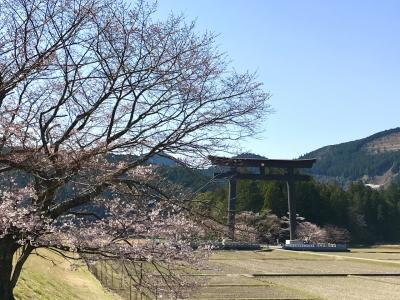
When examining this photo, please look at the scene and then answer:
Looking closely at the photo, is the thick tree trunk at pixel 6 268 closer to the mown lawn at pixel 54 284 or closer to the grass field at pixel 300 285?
the mown lawn at pixel 54 284

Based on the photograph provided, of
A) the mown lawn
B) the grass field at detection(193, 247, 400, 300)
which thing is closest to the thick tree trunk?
the mown lawn

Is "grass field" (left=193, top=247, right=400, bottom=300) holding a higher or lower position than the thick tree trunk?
lower

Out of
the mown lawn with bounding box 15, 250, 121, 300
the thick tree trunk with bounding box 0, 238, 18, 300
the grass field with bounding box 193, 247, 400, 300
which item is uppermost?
the thick tree trunk with bounding box 0, 238, 18, 300

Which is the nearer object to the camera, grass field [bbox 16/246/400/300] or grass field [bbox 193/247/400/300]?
grass field [bbox 16/246/400/300]

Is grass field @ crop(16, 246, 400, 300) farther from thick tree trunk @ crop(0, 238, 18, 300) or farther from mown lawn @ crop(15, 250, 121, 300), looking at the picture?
thick tree trunk @ crop(0, 238, 18, 300)

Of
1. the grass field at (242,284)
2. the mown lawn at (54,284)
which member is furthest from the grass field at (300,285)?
the mown lawn at (54,284)

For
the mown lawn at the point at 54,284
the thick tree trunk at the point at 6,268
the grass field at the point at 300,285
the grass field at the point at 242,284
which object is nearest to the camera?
the thick tree trunk at the point at 6,268

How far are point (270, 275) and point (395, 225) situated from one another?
7033 cm

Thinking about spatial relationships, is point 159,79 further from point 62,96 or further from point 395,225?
point 395,225

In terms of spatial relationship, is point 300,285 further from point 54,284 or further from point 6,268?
point 6,268

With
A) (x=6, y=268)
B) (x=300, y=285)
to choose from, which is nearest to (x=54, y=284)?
(x=6, y=268)

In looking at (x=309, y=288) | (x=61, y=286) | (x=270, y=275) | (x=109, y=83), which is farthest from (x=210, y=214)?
(x=270, y=275)

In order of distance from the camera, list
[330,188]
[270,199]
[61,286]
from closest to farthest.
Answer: [61,286] → [270,199] → [330,188]

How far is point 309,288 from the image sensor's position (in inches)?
933
